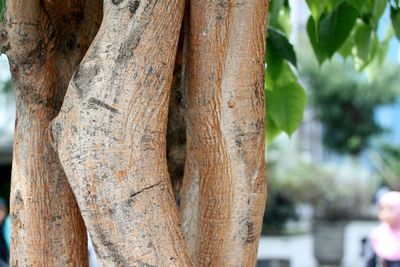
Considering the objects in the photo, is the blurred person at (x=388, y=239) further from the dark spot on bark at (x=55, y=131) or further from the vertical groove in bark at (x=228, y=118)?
the dark spot on bark at (x=55, y=131)

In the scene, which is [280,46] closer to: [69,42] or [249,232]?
[69,42]

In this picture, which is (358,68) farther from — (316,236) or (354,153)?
(354,153)

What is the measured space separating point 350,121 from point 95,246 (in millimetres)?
25279

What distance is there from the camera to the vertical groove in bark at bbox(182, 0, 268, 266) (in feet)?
7.48

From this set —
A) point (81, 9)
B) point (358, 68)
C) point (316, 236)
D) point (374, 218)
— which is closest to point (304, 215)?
point (374, 218)

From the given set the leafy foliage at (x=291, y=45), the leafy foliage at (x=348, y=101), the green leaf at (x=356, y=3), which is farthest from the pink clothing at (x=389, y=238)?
the leafy foliage at (x=348, y=101)

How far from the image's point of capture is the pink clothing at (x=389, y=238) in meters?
6.06

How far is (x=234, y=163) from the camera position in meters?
2.31

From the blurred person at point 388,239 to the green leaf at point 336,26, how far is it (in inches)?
123

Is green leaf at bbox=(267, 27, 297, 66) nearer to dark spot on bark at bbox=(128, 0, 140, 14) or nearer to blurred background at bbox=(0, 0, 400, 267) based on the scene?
blurred background at bbox=(0, 0, 400, 267)

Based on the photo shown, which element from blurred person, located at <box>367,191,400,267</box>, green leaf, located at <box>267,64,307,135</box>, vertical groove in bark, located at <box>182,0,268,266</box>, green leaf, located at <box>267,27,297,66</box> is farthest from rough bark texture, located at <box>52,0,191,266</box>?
blurred person, located at <box>367,191,400,267</box>

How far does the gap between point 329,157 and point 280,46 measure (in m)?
25.8

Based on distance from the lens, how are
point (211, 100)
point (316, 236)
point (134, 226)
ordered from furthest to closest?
point (316, 236) < point (211, 100) < point (134, 226)

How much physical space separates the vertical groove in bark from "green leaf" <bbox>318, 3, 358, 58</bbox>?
1016 millimetres
